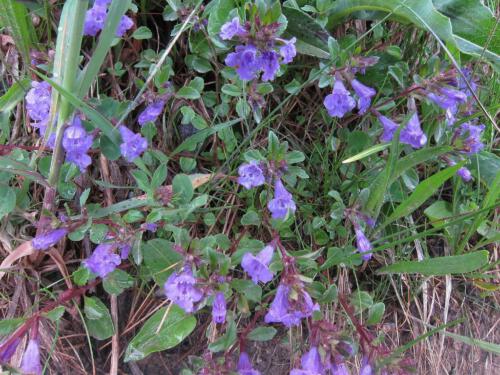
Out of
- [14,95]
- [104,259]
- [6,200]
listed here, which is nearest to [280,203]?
[104,259]

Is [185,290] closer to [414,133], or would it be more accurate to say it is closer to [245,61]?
[245,61]

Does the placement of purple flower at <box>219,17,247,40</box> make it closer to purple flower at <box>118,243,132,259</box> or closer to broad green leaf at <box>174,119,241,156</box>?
broad green leaf at <box>174,119,241,156</box>

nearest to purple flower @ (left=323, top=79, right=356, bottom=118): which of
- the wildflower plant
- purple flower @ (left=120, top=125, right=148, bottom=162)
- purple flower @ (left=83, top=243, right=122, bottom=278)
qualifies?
the wildflower plant

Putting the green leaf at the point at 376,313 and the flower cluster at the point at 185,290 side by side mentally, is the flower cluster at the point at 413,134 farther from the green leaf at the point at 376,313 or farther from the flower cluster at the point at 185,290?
the flower cluster at the point at 185,290

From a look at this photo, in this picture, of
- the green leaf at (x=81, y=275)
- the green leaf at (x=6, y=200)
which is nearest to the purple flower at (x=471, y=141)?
the green leaf at (x=81, y=275)

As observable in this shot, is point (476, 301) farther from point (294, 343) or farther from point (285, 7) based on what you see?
point (285, 7)
